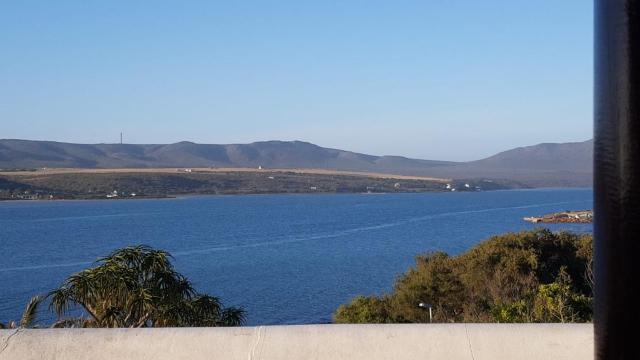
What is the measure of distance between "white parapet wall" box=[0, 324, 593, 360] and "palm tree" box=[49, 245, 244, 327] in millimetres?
2342

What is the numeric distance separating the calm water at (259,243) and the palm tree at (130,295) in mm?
23024

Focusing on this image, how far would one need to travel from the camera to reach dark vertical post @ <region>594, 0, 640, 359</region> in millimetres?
1606

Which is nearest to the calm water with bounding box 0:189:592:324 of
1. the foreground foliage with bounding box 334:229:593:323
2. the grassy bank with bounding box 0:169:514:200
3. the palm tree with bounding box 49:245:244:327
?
the grassy bank with bounding box 0:169:514:200

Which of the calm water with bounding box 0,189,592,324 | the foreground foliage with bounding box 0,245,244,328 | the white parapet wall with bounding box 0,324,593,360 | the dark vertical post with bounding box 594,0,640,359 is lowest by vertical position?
the calm water with bounding box 0,189,592,324

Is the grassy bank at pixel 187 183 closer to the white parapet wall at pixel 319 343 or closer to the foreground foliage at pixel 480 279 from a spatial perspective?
the foreground foliage at pixel 480 279

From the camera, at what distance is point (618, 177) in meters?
1.62

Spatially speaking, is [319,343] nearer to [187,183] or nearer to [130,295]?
[130,295]

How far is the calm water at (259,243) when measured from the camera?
137ft

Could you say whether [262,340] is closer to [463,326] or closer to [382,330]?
[382,330]

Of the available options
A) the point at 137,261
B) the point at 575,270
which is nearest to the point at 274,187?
the point at 575,270

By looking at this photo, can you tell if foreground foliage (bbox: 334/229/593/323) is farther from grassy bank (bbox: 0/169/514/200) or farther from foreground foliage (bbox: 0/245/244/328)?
grassy bank (bbox: 0/169/514/200)

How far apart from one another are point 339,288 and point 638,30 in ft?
135

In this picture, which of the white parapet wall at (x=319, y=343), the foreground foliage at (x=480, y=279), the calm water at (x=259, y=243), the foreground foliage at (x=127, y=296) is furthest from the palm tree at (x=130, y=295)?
the calm water at (x=259, y=243)

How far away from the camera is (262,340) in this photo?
4191 mm
